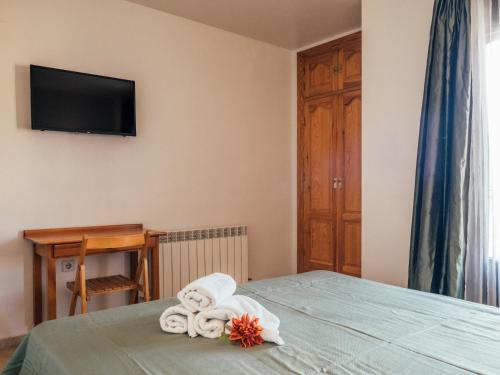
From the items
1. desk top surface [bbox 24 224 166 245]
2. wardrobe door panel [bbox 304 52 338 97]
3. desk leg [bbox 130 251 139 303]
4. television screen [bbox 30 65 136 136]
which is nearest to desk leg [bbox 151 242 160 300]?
desk top surface [bbox 24 224 166 245]

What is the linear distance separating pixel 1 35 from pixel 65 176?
3.32 feet

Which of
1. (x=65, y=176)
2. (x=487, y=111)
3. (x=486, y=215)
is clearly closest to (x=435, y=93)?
(x=487, y=111)

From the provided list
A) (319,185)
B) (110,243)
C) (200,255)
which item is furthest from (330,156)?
(110,243)

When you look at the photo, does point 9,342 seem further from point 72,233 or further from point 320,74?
point 320,74

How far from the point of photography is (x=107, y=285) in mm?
2699

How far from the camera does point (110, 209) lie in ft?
10.2

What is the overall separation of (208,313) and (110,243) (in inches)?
51.2

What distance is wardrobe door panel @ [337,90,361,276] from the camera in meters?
3.75

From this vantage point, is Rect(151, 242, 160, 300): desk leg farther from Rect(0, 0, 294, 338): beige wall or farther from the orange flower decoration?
the orange flower decoration

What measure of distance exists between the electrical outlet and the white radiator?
0.67 meters

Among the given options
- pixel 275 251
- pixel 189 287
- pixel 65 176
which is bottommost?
pixel 275 251

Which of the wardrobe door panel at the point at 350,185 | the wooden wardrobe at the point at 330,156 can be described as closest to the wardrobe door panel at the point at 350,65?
the wooden wardrobe at the point at 330,156

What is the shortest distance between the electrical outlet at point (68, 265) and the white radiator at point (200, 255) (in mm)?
673

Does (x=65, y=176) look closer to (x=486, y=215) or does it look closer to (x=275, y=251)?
(x=275, y=251)
